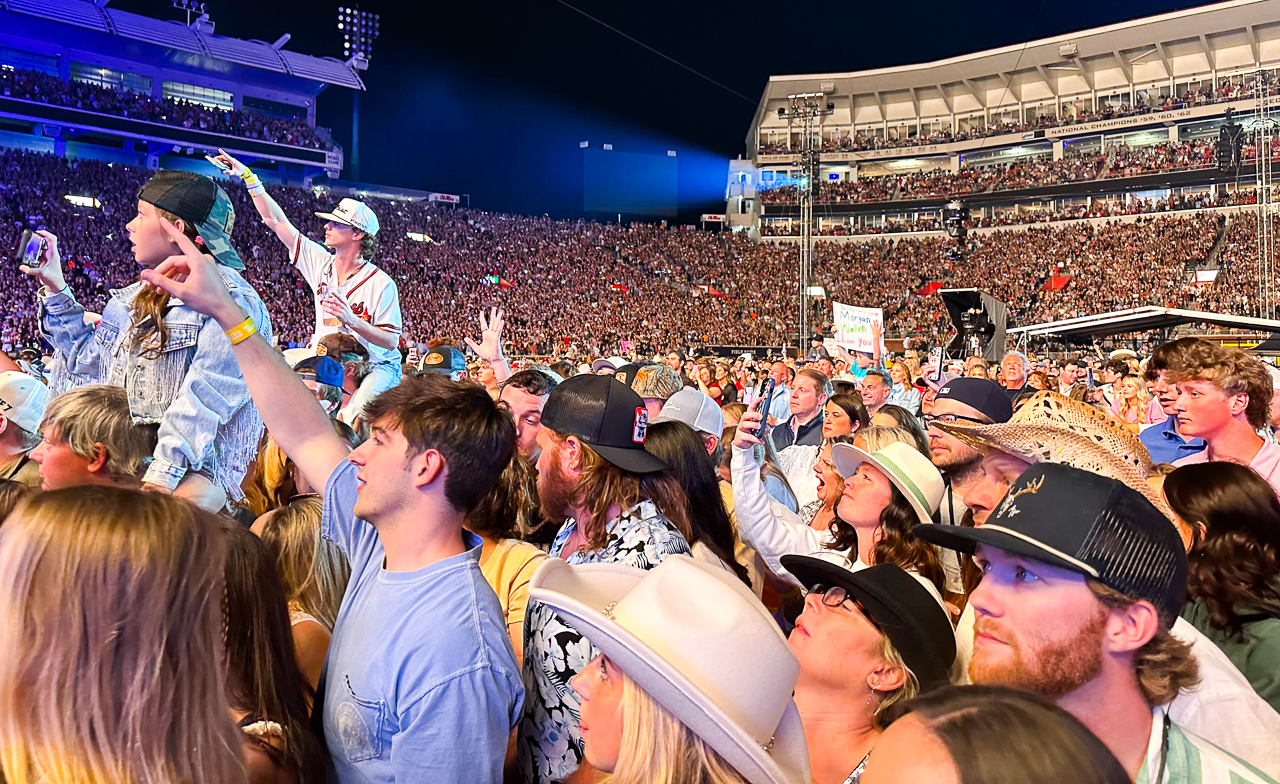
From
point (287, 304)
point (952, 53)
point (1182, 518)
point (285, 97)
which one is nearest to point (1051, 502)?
point (1182, 518)

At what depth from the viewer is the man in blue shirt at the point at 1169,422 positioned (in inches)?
186

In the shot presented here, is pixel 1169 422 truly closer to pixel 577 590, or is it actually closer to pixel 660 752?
pixel 577 590

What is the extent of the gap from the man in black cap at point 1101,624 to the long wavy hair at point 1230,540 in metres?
1.00

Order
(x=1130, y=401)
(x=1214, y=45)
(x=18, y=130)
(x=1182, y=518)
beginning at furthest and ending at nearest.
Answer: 1. (x=1214, y=45)
2. (x=18, y=130)
3. (x=1130, y=401)
4. (x=1182, y=518)

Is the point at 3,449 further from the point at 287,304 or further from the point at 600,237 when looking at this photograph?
the point at 600,237

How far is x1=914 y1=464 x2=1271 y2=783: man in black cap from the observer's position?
1.87 m

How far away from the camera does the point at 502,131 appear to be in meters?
73.6

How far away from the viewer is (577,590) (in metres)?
1.99

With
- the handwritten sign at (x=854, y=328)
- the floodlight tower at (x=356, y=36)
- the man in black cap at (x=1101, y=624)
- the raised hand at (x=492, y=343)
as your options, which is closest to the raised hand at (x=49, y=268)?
the raised hand at (x=492, y=343)

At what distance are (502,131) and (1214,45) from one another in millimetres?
50292

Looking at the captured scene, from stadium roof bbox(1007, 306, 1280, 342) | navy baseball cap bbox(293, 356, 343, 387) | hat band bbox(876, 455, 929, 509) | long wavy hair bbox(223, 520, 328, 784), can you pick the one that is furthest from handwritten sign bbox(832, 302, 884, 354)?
long wavy hair bbox(223, 520, 328, 784)

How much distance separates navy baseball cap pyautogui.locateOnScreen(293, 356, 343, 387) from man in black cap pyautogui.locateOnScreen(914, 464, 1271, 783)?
4.63m

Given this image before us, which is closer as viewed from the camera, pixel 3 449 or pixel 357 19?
pixel 3 449

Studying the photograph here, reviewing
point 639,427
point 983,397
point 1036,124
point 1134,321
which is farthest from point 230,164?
point 1036,124
